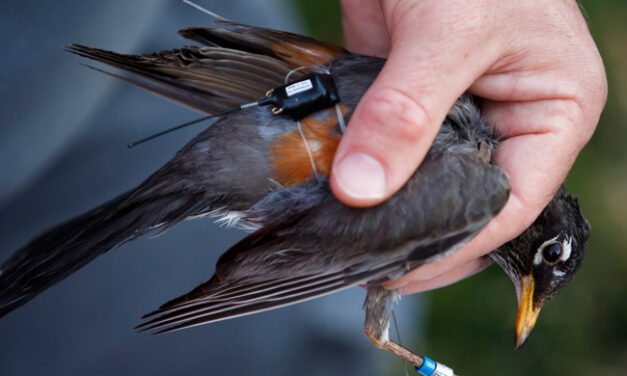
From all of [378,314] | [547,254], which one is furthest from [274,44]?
[547,254]

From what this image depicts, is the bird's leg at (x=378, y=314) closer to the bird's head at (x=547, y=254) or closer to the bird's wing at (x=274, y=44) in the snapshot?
the bird's head at (x=547, y=254)

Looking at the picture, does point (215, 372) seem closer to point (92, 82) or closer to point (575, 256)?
point (92, 82)

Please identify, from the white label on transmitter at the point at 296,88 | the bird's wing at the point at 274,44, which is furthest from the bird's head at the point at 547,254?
the white label on transmitter at the point at 296,88

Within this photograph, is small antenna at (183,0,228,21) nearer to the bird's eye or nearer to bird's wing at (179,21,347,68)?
bird's wing at (179,21,347,68)

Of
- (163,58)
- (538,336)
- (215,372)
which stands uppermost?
(163,58)

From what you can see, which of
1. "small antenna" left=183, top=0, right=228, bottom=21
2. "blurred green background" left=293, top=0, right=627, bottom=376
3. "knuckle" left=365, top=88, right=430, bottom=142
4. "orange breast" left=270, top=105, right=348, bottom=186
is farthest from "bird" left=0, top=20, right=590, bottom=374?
"blurred green background" left=293, top=0, right=627, bottom=376

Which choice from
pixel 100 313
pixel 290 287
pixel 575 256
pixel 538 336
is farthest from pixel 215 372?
pixel 538 336

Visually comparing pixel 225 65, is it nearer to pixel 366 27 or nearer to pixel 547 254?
pixel 366 27
